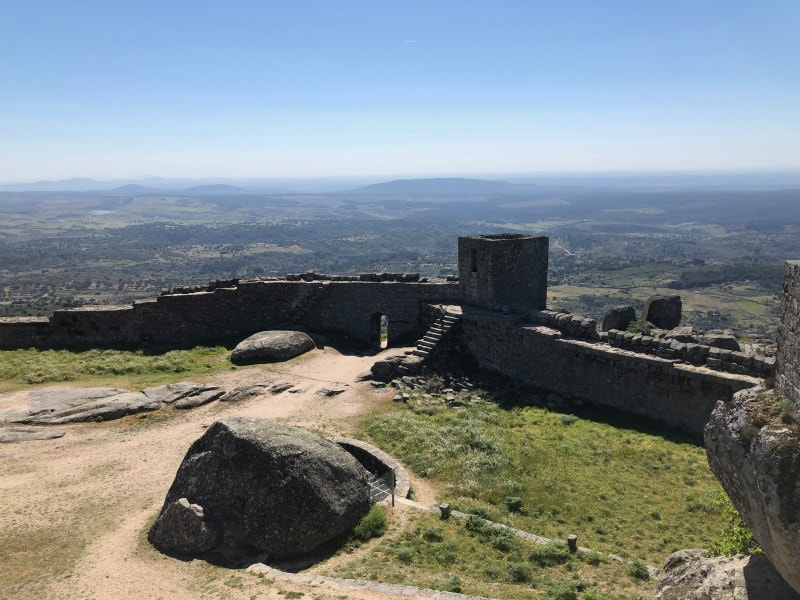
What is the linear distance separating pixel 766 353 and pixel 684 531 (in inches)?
351

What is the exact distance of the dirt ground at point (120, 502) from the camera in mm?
10180

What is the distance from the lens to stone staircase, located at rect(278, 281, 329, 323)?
92.6 feet

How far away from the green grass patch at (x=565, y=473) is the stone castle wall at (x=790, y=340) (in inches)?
224

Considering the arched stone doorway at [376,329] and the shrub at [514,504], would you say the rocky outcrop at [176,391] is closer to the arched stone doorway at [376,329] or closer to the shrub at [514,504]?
the arched stone doorway at [376,329]

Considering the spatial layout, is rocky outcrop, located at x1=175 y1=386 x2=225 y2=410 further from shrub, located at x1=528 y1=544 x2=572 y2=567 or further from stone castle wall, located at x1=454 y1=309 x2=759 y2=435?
shrub, located at x1=528 y1=544 x2=572 y2=567

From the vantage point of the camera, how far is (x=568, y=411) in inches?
763

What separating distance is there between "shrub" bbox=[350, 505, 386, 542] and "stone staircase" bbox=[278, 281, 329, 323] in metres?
16.9

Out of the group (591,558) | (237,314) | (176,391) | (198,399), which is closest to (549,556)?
(591,558)

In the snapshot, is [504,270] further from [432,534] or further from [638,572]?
[638,572]

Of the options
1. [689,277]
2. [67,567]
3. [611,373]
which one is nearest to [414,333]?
[611,373]

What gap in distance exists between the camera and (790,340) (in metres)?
7.24

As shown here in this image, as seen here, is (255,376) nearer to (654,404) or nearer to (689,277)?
(654,404)

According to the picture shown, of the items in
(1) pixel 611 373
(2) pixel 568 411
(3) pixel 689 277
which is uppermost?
(1) pixel 611 373

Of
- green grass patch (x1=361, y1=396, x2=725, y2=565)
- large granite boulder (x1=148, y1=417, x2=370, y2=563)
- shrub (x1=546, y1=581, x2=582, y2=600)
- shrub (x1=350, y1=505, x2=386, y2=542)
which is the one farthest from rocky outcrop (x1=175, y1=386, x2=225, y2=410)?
shrub (x1=546, y1=581, x2=582, y2=600)
